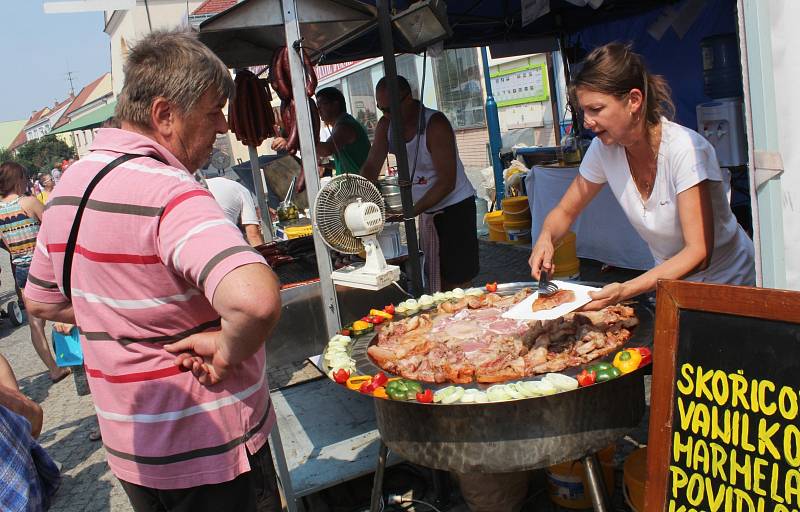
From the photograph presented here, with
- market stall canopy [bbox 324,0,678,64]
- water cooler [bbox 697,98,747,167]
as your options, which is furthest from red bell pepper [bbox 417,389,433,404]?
water cooler [bbox 697,98,747,167]

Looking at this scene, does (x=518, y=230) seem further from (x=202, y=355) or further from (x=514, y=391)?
(x=202, y=355)

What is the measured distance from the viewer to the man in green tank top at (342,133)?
526cm

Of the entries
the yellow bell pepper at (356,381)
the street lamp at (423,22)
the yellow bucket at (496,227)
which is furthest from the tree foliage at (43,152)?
the yellow bell pepper at (356,381)

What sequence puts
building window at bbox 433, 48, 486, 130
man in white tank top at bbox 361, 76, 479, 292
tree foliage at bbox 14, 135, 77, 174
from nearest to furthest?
man in white tank top at bbox 361, 76, 479, 292 < building window at bbox 433, 48, 486, 130 < tree foliage at bbox 14, 135, 77, 174

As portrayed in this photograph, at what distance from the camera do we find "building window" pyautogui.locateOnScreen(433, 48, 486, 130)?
15758 millimetres

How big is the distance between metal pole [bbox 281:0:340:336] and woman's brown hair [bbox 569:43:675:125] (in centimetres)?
146

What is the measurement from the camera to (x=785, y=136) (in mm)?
2018

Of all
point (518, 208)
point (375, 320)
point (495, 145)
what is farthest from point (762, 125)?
point (495, 145)

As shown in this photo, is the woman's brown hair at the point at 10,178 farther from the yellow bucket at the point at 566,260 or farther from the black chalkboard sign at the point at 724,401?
the black chalkboard sign at the point at 724,401

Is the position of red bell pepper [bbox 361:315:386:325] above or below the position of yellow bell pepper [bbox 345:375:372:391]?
above

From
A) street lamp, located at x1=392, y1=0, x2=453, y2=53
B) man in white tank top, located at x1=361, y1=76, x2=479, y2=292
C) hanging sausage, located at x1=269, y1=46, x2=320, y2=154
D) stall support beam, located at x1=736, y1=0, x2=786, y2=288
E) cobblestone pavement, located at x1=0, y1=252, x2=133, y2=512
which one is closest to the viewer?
stall support beam, located at x1=736, y1=0, x2=786, y2=288

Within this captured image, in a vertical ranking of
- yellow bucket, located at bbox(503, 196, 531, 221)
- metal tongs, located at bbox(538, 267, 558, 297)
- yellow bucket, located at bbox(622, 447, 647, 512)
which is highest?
metal tongs, located at bbox(538, 267, 558, 297)

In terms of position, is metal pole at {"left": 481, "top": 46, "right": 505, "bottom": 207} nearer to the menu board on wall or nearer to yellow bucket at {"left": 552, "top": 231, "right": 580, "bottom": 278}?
the menu board on wall

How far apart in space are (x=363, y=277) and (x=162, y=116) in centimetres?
174
